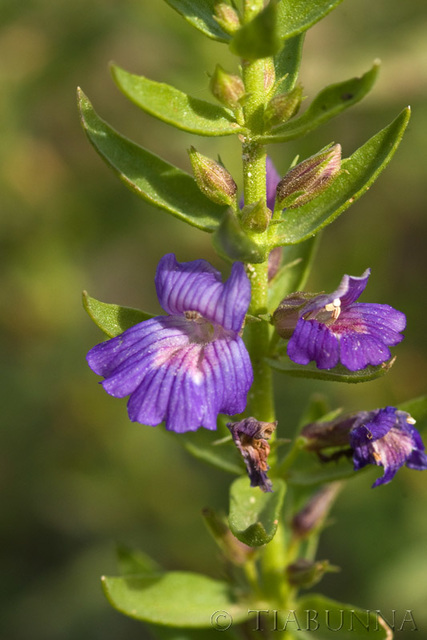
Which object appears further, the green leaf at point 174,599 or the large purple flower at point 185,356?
the green leaf at point 174,599

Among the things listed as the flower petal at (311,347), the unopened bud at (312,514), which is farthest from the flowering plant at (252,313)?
the unopened bud at (312,514)

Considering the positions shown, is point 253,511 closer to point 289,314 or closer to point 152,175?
point 289,314

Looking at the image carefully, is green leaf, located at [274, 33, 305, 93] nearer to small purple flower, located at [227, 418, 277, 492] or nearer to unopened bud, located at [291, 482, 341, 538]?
small purple flower, located at [227, 418, 277, 492]

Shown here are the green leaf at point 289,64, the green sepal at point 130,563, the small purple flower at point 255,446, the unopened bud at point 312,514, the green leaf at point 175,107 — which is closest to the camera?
the green leaf at point 175,107

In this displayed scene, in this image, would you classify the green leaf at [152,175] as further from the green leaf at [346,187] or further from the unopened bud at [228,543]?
the unopened bud at [228,543]

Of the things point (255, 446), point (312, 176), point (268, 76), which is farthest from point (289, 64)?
point (255, 446)
